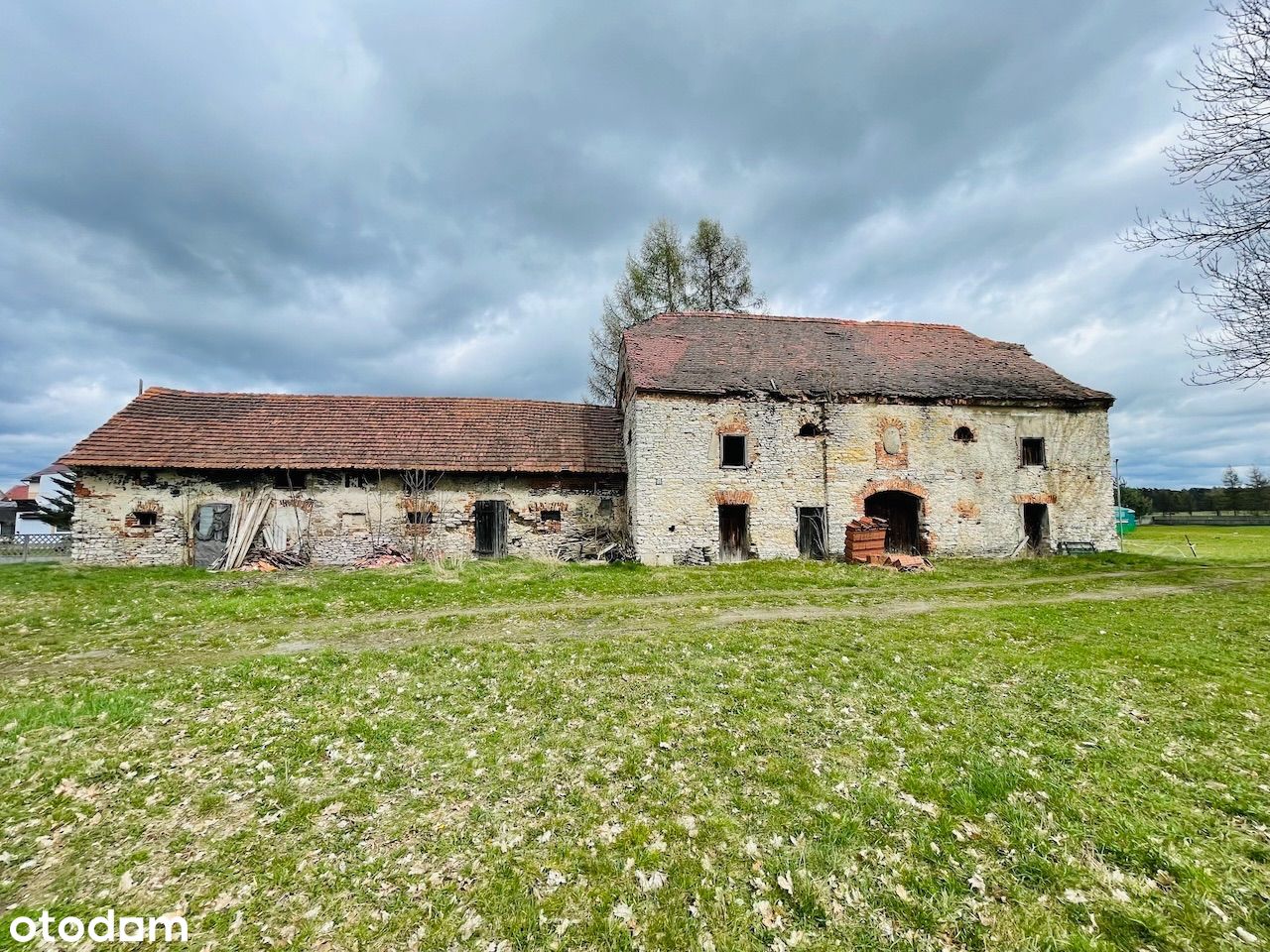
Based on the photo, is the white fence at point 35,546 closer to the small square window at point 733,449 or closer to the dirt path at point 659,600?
the dirt path at point 659,600

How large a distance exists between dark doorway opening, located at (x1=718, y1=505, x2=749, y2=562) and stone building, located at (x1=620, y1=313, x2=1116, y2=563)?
0.11 feet

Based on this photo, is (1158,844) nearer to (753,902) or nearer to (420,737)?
(753,902)

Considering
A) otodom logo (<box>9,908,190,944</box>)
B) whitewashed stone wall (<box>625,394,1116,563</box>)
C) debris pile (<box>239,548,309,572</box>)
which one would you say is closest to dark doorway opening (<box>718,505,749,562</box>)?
whitewashed stone wall (<box>625,394,1116,563</box>)

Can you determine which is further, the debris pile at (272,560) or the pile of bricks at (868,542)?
the debris pile at (272,560)

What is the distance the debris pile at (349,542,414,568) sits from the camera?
15.8 meters

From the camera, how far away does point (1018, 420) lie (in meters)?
17.5

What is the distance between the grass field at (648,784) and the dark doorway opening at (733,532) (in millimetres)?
7968

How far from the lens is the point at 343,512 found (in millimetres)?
16531

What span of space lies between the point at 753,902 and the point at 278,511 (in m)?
18.1

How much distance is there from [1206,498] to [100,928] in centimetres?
7127

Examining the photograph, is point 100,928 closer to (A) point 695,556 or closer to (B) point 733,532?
(A) point 695,556

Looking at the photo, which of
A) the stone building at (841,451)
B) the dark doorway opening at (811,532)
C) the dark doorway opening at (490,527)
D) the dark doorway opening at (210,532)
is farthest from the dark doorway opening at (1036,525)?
the dark doorway opening at (210,532)

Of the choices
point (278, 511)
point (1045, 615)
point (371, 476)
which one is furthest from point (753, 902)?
point (278, 511)

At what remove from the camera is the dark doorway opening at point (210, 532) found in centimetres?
1600
